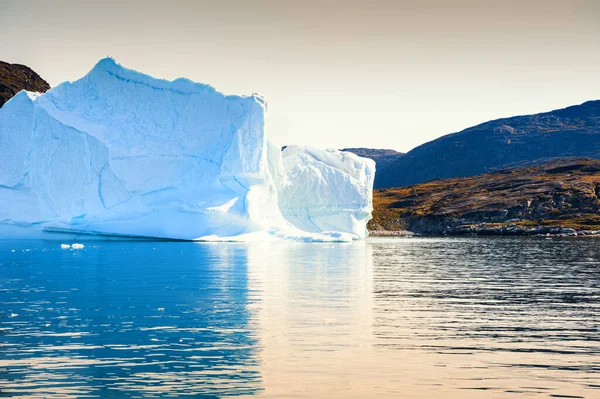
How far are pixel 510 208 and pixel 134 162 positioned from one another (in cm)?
6710

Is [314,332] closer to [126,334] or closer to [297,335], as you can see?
[297,335]

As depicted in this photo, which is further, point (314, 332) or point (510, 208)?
point (510, 208)

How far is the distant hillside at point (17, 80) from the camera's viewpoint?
134 meters

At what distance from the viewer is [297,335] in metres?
13.6

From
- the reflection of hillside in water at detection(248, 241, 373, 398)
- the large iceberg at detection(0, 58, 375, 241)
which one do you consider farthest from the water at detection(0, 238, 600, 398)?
the large iceberg at detection(0, 58, 375, 241)

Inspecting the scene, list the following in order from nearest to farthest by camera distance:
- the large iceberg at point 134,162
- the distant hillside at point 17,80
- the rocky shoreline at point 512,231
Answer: the large iceberg at point 134,162, the rocky shoreline at point 512,231, the distant hillside at point 17,80

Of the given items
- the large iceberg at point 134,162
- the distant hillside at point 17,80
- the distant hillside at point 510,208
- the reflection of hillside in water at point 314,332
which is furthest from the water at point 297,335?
the distant hillside at point 17,80

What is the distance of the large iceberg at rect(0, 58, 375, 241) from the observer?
48.7 metres

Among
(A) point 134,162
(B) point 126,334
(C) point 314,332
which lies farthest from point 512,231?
(B) point 126,334

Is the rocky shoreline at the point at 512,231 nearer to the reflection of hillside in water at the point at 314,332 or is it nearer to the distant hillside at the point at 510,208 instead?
the distant hillside at the point at 510,208

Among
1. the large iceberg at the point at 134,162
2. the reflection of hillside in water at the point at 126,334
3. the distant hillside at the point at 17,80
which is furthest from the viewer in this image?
the distant hillside at the point at 17,80

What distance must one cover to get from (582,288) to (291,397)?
1544 cm

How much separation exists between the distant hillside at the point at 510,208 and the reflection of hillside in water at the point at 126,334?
73.5 m

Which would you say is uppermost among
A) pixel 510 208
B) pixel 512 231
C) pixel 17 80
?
pixel 17 80
